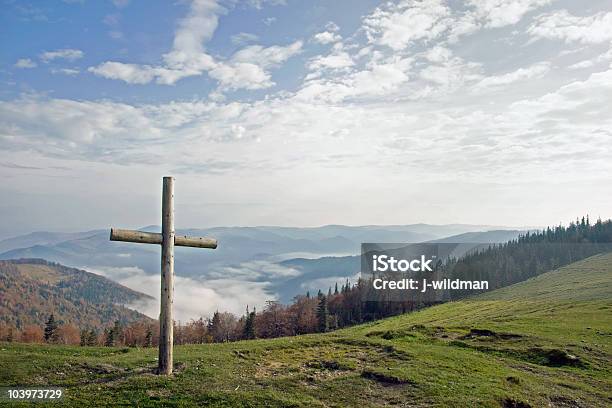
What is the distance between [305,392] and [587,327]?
37113 mm

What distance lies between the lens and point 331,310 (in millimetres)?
140500

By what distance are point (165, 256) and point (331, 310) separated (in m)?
127

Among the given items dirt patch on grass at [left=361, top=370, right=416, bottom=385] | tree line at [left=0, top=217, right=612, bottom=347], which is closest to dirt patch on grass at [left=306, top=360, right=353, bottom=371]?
dirt patch on grass at [left=361, top=370, right=416, bottom=385]

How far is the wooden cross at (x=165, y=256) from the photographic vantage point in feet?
58.6

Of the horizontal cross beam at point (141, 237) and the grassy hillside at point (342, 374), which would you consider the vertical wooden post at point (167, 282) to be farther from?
the grassy hillside at point (342, 374)

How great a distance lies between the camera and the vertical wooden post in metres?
17.8

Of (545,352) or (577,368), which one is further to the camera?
(545,352)

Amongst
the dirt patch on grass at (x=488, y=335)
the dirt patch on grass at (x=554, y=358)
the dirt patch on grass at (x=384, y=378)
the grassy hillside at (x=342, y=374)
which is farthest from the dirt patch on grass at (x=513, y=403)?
the dirt patch on grass at (x=488, y=335)

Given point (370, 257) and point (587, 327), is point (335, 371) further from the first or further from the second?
point (370, 257)

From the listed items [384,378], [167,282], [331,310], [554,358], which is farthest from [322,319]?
[167,282]

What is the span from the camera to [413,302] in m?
128

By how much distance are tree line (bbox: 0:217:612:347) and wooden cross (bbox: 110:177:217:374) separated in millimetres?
56490

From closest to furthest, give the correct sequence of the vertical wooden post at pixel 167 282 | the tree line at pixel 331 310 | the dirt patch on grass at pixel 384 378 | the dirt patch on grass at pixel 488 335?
the vertical wooden post at pixel 167 282 → the dirt patch on grass at pixel 384 378 → the dirt patch on grass at pixel 488 335 → the tree line at pixel 331 310

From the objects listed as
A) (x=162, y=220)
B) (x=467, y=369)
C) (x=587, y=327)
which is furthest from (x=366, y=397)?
(x=587, y=327)
